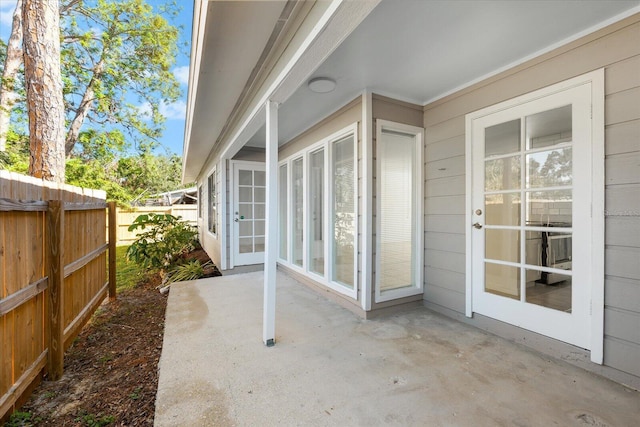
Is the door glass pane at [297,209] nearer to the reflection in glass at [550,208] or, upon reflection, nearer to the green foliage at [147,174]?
the reflection in glass at [550,208]

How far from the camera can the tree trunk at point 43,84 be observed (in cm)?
405

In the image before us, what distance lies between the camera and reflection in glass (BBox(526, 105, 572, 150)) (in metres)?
2.12

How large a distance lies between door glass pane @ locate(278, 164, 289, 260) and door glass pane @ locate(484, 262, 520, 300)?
120 inches

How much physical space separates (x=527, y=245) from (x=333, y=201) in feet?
6.71

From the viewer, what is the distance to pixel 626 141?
1801 mm

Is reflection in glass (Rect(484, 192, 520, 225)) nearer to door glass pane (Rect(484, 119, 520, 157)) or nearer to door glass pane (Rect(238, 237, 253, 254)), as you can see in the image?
door glass pane (Rect(484, 119, 520, 157))

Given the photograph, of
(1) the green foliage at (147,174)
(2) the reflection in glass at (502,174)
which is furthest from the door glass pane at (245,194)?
(1) the green foliage at (147,174)

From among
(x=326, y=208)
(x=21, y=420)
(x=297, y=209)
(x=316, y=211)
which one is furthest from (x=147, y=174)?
(x=21, y=420)

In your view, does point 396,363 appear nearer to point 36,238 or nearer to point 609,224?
point 609,224

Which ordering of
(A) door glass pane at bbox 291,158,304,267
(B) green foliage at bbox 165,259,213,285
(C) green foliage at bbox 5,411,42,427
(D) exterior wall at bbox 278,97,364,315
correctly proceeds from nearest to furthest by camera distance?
(C) green foliage at bbox 5,411,42,427, (D) exterior wall at bbox 278,97,364,315, (A) door glass pane at bbox 291,158,304,267, (B) green foliage at bbox 165,259,213,285

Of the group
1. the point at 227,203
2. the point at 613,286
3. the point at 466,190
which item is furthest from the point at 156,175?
the point at 613,286

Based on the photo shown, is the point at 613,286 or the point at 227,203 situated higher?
the point at 227,203

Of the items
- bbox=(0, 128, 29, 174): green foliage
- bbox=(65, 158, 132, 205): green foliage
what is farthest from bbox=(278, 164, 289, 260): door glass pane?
bbox=(65, 158, 132, 205): green foliage

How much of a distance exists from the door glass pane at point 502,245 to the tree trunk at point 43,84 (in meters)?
5.94
